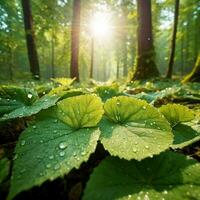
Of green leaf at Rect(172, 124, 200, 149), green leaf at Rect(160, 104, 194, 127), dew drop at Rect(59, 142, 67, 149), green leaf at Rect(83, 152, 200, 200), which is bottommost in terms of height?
green leaf at Rect(83, 152, 200, 200)

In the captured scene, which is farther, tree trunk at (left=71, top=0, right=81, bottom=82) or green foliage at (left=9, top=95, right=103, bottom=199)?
tree trunk at (left=71, top=0, right=81, bottom=82)

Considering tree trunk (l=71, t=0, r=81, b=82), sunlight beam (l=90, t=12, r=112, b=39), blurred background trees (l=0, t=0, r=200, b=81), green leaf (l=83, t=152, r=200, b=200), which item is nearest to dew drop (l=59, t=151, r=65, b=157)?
green leaf (l=83, t=152, r=200, b=200)

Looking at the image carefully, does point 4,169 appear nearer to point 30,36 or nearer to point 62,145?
point 62,145

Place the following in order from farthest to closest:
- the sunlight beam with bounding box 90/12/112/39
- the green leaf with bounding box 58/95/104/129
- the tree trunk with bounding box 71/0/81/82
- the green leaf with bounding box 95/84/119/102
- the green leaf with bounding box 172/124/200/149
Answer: the sunlight beam with bounding box 90/12/112/39 < the tree trunk with bounding box 71/0/81/82 < the green leaf with bounding box 95/84/119/102 < the green leaf with bounding box 172/124/200/149 < the green leaf with bounding box 58/95/104/129

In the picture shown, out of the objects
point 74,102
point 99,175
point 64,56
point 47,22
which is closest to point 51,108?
point 74,102

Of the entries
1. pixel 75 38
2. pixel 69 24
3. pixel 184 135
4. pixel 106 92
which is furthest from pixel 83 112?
pixel 69 24

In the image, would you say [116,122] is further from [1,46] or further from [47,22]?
[1,46]

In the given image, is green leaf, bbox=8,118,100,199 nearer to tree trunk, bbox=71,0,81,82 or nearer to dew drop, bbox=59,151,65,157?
dew drop, bbox=59,151,65,157
